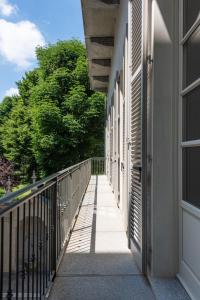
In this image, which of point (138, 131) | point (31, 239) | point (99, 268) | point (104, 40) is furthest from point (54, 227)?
point (104, 40)

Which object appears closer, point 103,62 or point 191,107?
point 191,107

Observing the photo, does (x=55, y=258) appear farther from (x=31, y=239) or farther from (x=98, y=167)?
(x=98, y=167)

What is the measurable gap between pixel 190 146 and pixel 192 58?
0.59 metres

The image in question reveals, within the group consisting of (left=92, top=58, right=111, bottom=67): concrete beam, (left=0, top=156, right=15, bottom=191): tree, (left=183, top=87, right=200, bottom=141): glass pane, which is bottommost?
(left=0, top=156, right=15, bottom=191): tree

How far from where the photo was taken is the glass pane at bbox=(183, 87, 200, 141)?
2.41 meters

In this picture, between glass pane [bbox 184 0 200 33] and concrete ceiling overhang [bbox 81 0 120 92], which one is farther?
concrete ceiling overhang [bbox 81 0 120 92]

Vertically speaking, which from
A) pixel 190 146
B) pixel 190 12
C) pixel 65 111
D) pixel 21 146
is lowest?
pixel 190 146

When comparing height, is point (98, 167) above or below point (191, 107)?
below

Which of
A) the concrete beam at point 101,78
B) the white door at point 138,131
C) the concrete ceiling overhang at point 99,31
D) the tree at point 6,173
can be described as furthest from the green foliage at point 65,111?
the white door at point 138,131

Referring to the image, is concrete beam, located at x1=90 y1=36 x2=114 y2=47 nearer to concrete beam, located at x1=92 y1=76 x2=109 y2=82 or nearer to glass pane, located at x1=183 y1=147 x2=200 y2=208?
concrete beam, located at x1=92 y1=76 x2=109 y2=82

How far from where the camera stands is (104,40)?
895cm

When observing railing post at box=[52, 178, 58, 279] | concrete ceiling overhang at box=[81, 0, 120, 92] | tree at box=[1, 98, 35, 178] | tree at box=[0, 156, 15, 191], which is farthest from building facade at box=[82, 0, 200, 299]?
tree at box=[0, 156, 15, 191]

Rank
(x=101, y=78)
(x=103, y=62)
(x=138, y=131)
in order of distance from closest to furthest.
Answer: (x=138, y=131), (x=103, y=62), (x=101, y=78)

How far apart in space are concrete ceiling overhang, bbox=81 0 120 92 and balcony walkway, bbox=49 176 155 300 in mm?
4029
